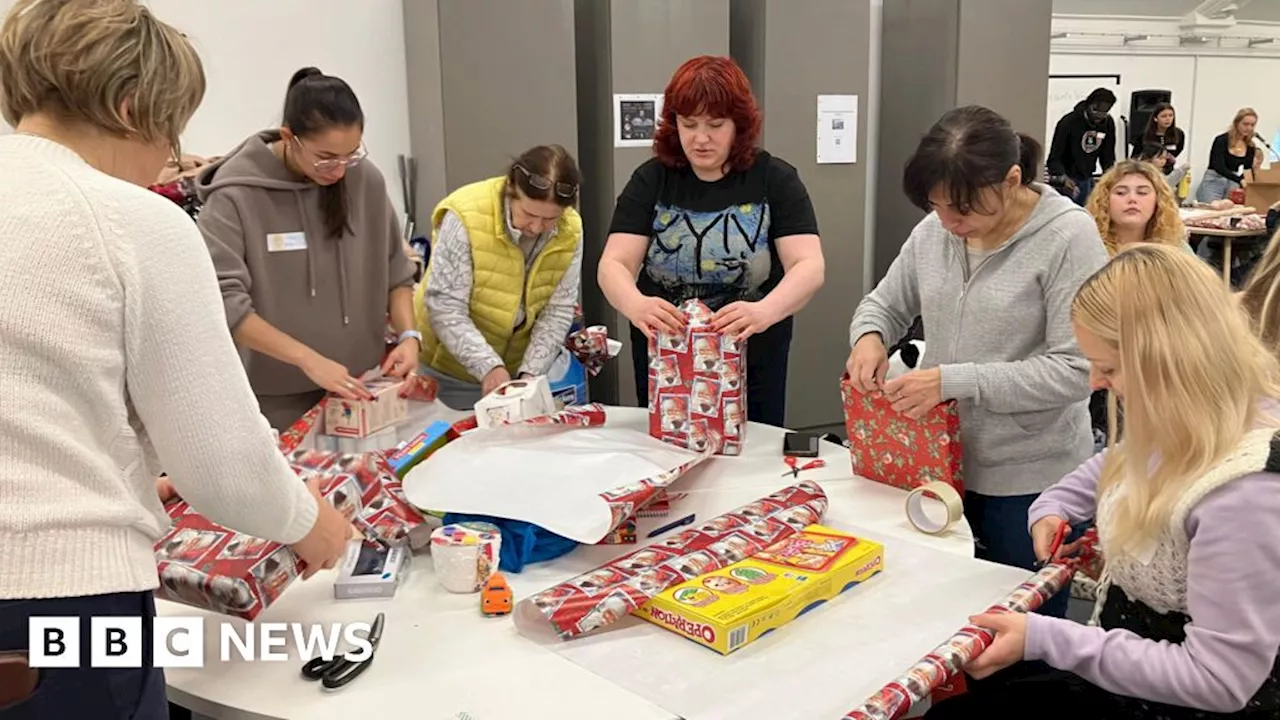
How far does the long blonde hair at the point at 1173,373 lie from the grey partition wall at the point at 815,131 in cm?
326

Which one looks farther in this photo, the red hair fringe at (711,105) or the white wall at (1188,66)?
the white wall at (1188,66)

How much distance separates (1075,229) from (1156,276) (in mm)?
594

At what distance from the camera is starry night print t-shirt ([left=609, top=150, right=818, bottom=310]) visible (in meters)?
2.35

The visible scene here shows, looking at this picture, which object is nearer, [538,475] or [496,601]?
[496,601]

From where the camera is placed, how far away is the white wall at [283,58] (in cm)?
388

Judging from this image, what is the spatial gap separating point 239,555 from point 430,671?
0.34 metres

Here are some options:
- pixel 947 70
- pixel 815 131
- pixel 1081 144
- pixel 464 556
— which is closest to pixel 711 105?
pixel 464 556

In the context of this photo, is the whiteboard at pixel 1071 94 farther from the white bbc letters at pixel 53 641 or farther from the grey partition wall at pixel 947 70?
the white bbc letters at pixel 53 641

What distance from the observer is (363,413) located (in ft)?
7.09

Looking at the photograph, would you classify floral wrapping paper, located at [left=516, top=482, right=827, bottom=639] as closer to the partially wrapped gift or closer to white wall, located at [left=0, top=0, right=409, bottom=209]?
the partially wrapped gift

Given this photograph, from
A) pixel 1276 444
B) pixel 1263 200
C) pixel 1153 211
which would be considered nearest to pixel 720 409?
pixel 1276 444

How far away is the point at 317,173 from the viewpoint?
7.43 feet

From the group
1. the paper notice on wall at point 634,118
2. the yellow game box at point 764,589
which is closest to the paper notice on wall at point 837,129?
the paper notice on wall at point 634,118

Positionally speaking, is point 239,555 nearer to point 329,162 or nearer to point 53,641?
point 53,641
